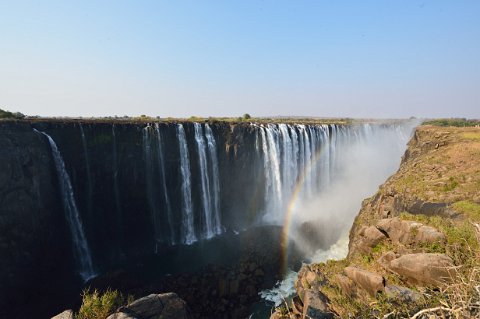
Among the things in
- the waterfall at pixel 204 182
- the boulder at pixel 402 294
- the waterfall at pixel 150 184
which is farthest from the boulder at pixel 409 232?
the waterfall at pixel 204 182

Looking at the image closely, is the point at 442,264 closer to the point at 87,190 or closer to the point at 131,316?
the point at 131,316

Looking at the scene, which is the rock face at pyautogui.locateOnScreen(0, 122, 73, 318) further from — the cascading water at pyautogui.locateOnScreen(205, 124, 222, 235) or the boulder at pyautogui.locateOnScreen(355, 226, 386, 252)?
the boulder at pyautogui.locateOnScreen(355, 226, 386, 252)

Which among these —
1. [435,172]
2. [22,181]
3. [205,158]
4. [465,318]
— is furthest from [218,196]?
[465,318]

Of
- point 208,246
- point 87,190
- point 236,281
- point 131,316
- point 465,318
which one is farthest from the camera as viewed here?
point 208,246

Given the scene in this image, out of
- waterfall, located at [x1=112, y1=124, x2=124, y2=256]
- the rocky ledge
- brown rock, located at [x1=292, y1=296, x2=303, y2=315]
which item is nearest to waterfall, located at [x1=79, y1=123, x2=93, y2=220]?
waterfall, located at [x1=112, y1=124, x2=124, y2=256]

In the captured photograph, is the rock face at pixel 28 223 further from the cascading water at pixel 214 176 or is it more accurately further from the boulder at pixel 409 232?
the boulder at pixel 409 232

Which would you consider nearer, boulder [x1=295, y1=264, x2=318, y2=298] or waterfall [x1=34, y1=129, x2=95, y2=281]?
boulder [x1=295, y1=264, x2=318, y2=298]
